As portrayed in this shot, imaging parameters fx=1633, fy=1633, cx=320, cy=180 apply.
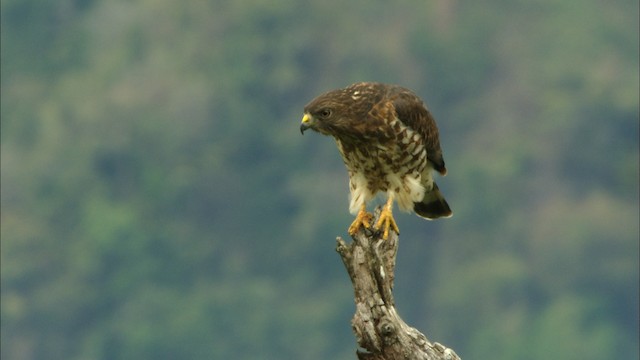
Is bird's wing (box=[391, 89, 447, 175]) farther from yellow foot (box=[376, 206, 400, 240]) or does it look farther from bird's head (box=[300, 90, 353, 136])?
yellow foot (box=[376, 206, 400, 240])

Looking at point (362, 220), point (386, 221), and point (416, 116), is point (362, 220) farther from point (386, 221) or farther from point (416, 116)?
point (416, 116)

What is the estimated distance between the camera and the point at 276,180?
61438 mm

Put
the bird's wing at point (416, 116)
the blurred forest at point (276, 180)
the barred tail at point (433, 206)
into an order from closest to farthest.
Result: the bird's wing at point (416, 116)
the barred tail at point (433, 206)
the blurred forest at point (276, 180)

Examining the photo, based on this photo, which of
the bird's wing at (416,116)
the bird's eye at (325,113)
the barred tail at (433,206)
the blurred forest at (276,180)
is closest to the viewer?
the bird's eye at (325,113)

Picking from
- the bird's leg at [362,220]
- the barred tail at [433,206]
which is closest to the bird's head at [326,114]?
the bird's leg at [362,220]

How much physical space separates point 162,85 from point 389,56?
887cm

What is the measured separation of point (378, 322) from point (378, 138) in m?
2.11

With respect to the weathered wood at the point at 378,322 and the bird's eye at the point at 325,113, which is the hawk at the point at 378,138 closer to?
the bird's eye at the point at 325,113

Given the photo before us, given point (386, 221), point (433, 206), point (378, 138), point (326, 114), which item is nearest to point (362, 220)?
point (386, 221)

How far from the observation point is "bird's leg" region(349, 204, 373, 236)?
→ 38.5ft

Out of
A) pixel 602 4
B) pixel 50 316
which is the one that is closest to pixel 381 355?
pixel 50 316

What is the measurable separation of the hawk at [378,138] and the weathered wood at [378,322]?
1015 mm

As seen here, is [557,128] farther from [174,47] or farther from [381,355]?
[381,355]

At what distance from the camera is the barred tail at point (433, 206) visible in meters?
13.3
